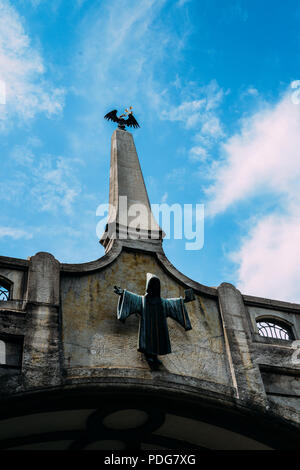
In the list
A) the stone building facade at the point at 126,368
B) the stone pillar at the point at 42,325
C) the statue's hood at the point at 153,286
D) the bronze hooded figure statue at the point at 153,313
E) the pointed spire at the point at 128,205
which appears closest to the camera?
the stone pillar at the point at 42,325

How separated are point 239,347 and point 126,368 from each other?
2.38 metres

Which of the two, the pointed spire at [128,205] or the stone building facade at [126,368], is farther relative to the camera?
the pointed spire at [128,205]

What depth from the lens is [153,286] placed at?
34.3 ft

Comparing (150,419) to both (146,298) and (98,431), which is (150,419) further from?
(146,298)

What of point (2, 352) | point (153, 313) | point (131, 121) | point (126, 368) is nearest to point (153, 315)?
point (153, 313)

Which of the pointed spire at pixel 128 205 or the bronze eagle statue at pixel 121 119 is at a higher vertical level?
the bronze eagle statue at pixel 121 119

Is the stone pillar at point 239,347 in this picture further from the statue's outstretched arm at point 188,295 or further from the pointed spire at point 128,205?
the pointed spire at point 128,205

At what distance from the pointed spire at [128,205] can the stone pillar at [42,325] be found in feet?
5.62

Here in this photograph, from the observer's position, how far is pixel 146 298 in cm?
1041

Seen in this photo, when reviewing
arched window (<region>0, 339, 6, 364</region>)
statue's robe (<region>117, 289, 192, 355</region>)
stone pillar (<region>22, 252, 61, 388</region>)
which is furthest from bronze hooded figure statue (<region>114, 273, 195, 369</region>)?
arched window (<region>0, 339, 6, 364</region>)

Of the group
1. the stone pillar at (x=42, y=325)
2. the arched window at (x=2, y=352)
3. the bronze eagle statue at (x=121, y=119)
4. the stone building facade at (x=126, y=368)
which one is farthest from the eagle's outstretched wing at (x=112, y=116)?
the arched window at (x=2, y=352)

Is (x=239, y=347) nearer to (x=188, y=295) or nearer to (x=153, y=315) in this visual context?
(x=188, y=295)

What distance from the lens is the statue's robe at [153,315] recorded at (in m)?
9.84

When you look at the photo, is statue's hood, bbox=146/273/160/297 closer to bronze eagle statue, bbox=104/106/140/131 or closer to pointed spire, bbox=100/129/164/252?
pointed spire, bbox=100/129/164/252
